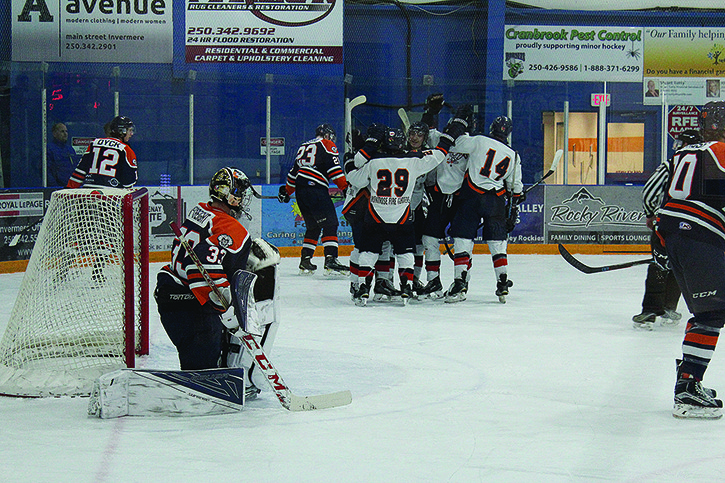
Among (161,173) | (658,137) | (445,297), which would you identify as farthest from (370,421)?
(658,137)

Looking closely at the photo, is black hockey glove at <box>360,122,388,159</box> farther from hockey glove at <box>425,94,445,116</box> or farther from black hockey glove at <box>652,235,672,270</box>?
black hockey glove at <box>652,235,672,270</box>

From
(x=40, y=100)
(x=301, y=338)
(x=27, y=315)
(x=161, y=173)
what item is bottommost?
(x=301, y=338)

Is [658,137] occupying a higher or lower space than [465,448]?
higher

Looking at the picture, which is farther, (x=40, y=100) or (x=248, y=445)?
(x=40, y=100)

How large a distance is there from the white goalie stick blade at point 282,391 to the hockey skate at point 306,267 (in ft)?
14.0

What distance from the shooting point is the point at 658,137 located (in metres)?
9.99

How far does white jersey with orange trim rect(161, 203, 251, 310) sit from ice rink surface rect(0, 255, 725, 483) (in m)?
0.49

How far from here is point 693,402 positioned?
3131 mm

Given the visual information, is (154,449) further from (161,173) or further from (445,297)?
(161,173)

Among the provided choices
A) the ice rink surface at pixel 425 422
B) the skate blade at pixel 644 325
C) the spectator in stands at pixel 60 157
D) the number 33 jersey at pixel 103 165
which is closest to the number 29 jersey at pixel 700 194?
the ice rink surface at pixel 425 422

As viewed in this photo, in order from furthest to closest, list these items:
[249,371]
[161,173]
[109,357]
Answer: [161,173], [109,357], [249,371]

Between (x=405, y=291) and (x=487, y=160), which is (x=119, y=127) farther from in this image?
(x=487, y=160)

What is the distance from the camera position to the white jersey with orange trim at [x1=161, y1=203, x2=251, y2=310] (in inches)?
124

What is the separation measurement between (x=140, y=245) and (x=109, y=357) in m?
0.85
